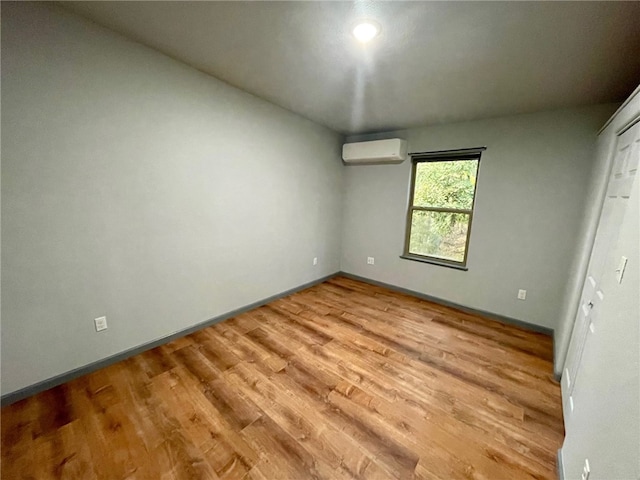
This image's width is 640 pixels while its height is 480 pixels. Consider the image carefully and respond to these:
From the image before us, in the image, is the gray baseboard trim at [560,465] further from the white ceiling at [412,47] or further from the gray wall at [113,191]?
the gray wall at [113,191]

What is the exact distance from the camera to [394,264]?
3592 millimetres

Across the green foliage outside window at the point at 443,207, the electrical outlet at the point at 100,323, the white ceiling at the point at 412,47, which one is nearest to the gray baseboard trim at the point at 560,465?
the green foliage outside window at the point at 443,207

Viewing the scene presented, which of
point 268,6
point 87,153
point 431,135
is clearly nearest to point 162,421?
point 87,153

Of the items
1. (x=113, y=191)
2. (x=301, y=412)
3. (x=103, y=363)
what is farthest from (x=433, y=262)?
(x=103, y=363)

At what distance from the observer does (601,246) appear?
1.53 metres

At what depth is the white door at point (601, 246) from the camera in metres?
1.32

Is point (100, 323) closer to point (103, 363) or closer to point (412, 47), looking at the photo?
point (103, 363)

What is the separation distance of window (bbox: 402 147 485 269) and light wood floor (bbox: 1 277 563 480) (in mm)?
1222

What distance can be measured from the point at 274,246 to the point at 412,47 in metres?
2.32

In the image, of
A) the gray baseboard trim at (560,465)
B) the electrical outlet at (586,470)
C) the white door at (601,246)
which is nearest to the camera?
the electrical outlet at (586,470)

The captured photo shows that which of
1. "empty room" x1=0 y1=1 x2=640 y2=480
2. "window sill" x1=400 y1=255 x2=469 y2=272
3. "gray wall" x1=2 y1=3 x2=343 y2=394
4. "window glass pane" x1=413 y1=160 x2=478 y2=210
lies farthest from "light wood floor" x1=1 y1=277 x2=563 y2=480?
"window glass pane" x1=413 y1=160 x2=478 y2=210

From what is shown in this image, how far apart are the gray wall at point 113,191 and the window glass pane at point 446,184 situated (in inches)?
79.7

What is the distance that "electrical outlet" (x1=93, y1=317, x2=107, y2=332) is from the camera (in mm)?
1773

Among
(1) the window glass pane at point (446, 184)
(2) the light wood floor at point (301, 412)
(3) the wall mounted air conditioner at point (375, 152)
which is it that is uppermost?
(3) the wall mounted air conditioner at point (375, 152)
